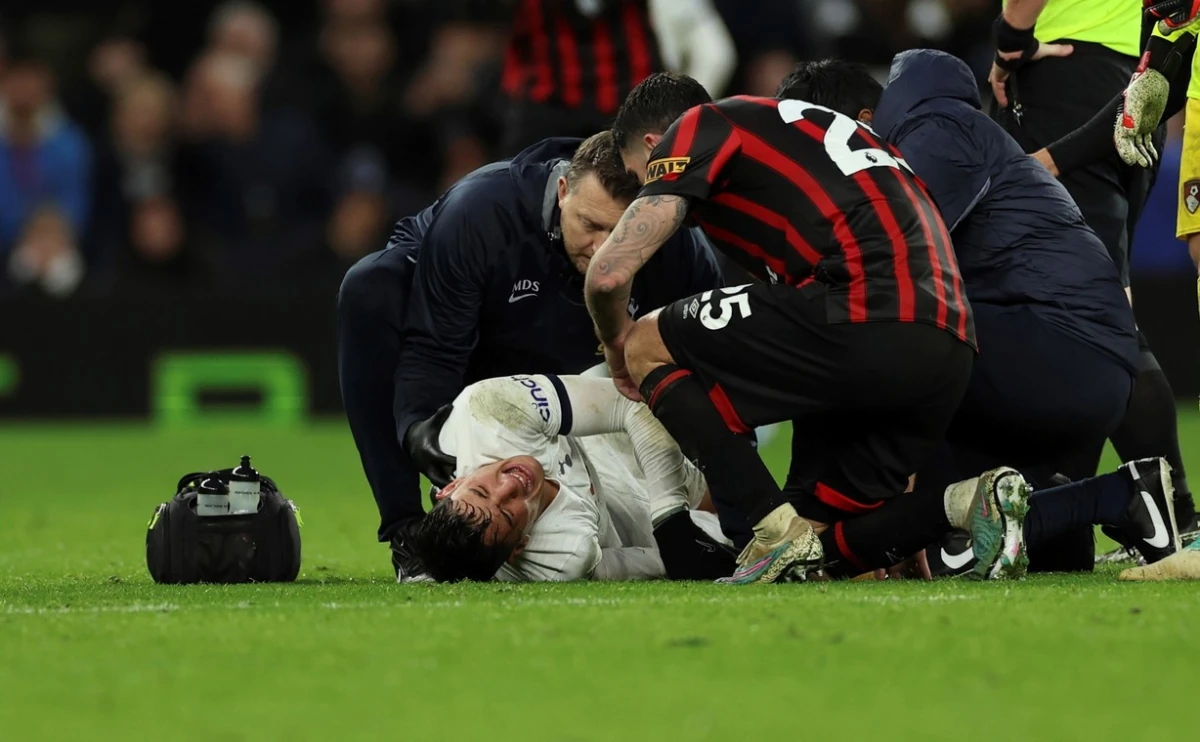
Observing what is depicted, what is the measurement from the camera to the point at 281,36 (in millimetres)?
14195

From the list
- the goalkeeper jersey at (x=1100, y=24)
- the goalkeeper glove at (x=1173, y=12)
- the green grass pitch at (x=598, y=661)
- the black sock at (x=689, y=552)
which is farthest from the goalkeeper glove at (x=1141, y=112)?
the black sock at (x=689, y=552)

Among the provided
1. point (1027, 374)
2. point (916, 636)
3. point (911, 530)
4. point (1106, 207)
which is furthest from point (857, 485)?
point (1106, 207)

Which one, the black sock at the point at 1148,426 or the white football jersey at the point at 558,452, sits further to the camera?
the black sock at the point at 1148,426

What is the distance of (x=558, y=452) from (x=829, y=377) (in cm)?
89

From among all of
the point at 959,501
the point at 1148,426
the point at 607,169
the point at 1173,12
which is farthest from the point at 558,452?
the point at 1173,12

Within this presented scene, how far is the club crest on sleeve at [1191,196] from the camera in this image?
4.96 metres

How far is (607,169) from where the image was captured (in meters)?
4.96

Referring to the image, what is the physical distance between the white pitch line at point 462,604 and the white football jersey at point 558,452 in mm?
606

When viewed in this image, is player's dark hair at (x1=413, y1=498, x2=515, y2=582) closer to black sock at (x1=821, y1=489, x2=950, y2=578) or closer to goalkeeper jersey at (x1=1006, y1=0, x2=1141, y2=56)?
black sock at (x1=821, y1=489, x2=950, y2=578)

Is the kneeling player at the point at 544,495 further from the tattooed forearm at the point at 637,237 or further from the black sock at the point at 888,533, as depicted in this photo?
the tattooed forearm at the point at 637,237

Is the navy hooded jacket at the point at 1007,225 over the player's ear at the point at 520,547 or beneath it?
over

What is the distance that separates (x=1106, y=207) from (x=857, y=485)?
1653 mm

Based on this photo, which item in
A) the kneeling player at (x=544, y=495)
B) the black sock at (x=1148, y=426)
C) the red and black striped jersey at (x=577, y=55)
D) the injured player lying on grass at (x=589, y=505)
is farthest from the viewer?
the red and black striped jersey at (x=577, y=55)

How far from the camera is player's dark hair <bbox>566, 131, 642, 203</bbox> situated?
16.2 feet
